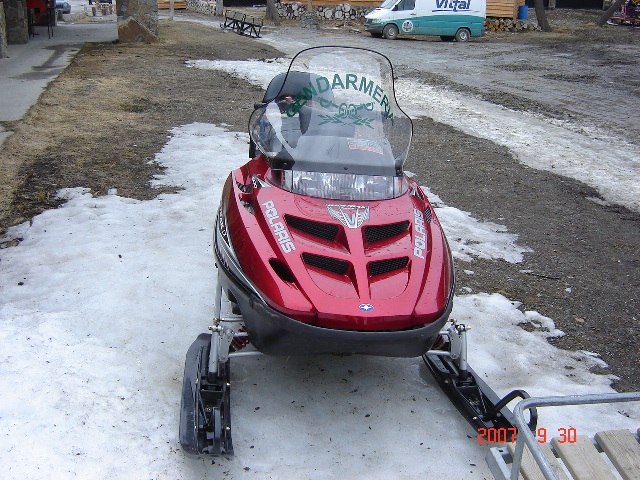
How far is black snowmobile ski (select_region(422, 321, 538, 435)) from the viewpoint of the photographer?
3.50 meters

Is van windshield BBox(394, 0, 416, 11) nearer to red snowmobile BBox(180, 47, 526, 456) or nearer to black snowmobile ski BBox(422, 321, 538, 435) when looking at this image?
red snowmobile BBox(180, 47, 526, 456)

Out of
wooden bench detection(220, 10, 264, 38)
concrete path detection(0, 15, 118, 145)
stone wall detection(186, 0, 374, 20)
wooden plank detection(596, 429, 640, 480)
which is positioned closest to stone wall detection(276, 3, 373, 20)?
stone wall detection(186, 0, 374, 20)

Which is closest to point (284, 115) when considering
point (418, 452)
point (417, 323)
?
point (417, 323)

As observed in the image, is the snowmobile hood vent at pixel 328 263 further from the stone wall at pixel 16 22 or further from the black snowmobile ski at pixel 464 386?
the stone wall at pixel 16 22

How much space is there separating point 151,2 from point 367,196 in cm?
1764

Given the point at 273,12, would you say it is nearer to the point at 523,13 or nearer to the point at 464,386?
the point at 523,13

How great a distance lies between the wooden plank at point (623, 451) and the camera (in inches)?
104

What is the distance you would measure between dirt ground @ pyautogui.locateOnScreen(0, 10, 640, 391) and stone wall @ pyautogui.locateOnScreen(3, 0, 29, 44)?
623 centimetres

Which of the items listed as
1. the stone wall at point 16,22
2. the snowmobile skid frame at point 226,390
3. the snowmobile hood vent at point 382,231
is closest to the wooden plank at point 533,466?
the snowmobile skid frame at point 226,390

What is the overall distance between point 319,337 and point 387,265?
0.59 meters

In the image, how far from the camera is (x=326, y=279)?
329 centimetres

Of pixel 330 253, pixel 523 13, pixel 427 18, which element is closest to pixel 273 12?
pixel 427 18

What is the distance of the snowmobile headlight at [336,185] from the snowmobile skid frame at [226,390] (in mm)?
843

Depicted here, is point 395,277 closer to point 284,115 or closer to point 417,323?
point 417,323
